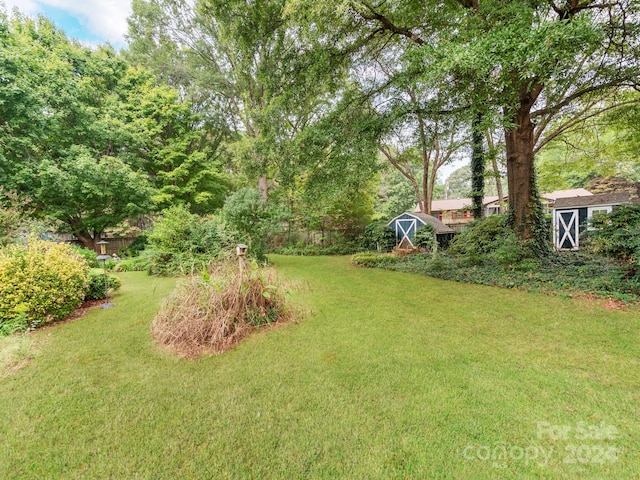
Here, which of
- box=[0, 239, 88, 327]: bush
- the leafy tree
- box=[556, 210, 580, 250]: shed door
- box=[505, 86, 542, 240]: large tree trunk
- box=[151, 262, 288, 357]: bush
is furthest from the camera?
box=[556, 210, 580, 250]: shed door

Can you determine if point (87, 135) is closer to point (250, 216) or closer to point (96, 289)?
point (250, 216)

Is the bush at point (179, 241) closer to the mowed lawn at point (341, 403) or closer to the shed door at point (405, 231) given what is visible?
the mowed lawn at point (341, 403)

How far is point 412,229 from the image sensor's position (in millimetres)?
11070

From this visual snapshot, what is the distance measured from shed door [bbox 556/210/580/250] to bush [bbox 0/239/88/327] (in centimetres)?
1441

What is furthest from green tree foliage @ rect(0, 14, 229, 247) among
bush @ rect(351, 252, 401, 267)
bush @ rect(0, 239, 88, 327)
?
bush @ rect(351, 252, 401, 267)

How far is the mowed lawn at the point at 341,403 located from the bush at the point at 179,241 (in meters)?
3.89

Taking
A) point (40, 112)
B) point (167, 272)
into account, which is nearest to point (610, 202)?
point (167, 272)

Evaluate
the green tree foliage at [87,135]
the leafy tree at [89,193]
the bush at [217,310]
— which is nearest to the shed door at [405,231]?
the bush at [217,310]

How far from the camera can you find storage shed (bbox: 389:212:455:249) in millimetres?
10938

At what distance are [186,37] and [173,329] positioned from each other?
48.9ft

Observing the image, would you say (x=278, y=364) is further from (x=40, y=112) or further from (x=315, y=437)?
(x=40, y=112)

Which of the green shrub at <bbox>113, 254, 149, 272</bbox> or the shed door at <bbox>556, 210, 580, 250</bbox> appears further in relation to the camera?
the shed door at <bbox>556, 210, 580, 250</bbox>

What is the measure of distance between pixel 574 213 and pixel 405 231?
606 cm

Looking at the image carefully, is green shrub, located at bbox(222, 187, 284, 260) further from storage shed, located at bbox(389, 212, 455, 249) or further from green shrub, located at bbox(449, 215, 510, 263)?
green shrub, located at bbox(449, 215, 510, 263)
